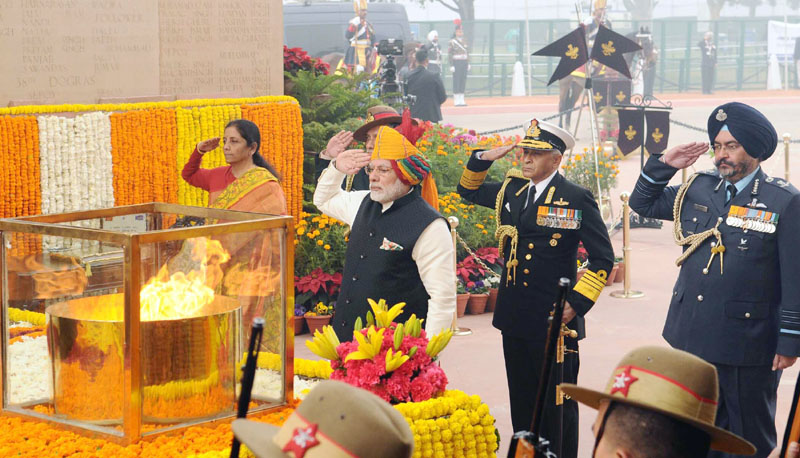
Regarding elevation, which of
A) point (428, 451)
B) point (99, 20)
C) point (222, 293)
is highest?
point (99, 20)

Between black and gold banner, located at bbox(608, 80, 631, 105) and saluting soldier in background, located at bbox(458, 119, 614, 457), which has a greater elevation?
black and gold banner, located at bbox(608, 80, 631, 105)

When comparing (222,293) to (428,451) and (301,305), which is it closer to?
(428,451)

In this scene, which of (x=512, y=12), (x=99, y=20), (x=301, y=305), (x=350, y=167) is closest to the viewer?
(x=350, y=167)

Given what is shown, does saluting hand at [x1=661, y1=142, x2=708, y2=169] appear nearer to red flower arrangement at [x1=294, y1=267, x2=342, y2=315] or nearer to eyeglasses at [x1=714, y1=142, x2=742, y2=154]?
eyeglasses at [x1=714, y1=142, x2=742, y2=154]

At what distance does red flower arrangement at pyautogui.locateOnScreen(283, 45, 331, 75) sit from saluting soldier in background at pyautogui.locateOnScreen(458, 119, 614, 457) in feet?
17.3

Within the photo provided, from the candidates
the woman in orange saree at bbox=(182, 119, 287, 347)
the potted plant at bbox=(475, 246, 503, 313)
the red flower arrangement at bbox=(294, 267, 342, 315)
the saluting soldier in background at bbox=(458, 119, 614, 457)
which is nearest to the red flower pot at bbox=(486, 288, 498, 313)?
the potted plant at bbox=(475, 246, 503, 313)

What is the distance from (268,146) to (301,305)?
1440 millimetres

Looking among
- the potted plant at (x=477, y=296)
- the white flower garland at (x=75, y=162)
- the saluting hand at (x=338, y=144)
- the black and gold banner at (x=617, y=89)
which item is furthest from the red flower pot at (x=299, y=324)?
the black and gold banner at (x=617, y=89)

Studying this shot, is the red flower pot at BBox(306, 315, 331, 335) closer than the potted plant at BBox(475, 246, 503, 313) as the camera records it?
Yes

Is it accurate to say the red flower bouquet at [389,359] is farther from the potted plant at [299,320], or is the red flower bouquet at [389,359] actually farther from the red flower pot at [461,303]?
the red flower pot at [461,303]

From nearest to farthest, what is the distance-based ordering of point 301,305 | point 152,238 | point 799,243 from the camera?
1. point 152,238
2. point 799,243
3. point 301,305

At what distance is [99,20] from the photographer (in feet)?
27.8

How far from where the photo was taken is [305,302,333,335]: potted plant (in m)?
8.84

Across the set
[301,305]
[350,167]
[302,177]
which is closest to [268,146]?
[302,177]
